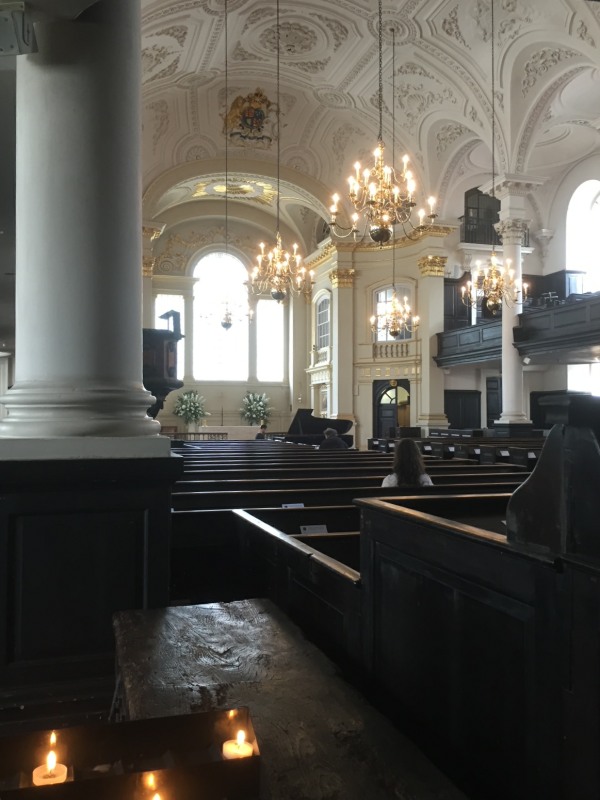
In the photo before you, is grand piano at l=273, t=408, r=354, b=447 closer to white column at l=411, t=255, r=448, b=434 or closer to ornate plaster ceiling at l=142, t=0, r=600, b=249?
white column at l=411, t=255, r=448, b=434

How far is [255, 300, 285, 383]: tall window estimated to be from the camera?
73.5 ft

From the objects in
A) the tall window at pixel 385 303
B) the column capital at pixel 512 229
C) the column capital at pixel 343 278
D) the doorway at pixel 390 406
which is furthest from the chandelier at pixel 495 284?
the column capital at pixel 343 278

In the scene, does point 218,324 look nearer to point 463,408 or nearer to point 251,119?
point 251,119

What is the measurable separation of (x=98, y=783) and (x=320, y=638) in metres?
1.36

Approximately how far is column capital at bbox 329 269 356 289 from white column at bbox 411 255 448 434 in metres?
2.20

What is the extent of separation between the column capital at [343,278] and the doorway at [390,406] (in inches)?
116

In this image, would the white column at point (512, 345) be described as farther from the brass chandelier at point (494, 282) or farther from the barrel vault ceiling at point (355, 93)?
the barrel vault ceiling at point (355, 93)

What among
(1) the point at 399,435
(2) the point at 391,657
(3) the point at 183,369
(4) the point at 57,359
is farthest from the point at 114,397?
(3) the point at 183,369

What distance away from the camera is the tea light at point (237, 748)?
1153 mm

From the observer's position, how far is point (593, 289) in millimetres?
17812

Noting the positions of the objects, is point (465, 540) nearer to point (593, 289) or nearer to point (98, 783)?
point (98, 783)

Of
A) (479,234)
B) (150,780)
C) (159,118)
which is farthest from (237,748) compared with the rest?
(479,234)

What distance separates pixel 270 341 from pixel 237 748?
21596 mm

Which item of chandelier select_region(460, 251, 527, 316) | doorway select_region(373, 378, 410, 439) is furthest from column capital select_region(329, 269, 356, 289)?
chandelier select_region(460, 251, 527, 316)
